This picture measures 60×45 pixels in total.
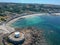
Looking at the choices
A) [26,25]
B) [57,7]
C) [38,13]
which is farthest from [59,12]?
[26,25]

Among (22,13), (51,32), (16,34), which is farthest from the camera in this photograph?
(22,13)

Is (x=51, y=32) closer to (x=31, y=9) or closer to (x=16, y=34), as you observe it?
(x=16, y=34)

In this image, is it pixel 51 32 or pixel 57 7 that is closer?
pixel 51 32

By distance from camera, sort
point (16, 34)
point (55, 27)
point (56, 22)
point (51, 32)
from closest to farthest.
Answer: point (16, 34) → point (51, 32) → point (55, 27) → point (56, 22)

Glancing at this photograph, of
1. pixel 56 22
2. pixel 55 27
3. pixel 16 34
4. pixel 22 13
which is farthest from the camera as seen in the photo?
pixel 22 13

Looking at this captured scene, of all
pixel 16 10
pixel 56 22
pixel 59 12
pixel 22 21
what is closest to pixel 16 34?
pixel 22 21

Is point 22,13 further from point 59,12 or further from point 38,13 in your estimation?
point 59,12
